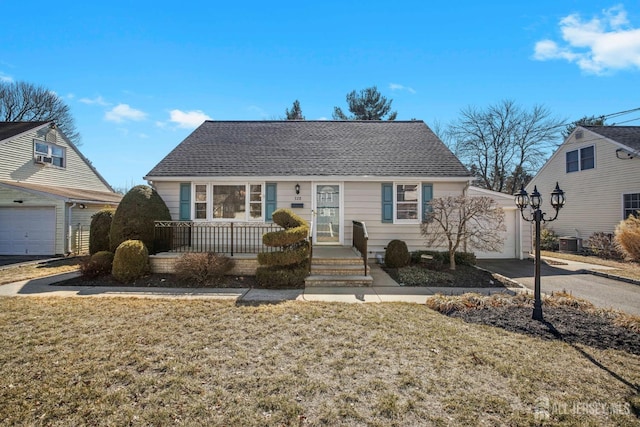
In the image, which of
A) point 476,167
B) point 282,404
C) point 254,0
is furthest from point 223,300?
point 476,167

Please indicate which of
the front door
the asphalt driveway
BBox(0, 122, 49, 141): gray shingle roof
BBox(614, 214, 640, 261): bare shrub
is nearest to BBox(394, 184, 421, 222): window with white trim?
the front door

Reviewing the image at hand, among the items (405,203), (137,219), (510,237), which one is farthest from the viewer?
(510,237)

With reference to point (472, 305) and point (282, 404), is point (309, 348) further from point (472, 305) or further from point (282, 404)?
point (472, 305)

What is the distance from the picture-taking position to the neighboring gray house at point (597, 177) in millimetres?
13133

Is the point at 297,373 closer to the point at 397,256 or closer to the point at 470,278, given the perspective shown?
the point at 397,256

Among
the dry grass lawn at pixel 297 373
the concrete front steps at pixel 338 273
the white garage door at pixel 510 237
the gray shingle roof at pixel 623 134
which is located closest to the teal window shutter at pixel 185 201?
the concrete front steps at pixel 338 273

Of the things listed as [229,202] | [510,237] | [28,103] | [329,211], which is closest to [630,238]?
[510,237]

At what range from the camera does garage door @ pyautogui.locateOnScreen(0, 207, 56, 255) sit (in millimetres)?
12000

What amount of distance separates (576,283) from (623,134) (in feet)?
41.1

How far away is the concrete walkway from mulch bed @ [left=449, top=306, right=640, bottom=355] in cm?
125

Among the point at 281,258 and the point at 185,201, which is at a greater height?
the point at 185,201

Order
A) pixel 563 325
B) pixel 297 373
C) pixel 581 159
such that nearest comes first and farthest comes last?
1. pixel 297 373
2. pixel 563 325
3. pixel 581 159

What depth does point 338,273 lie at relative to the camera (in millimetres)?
7426

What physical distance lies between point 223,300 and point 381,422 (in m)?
4.18
